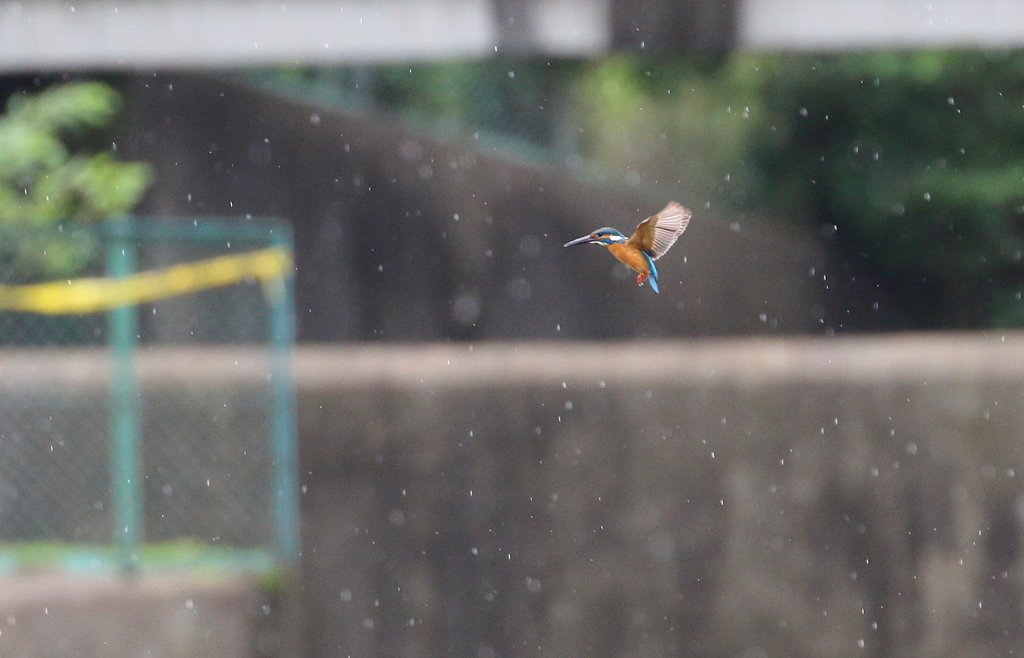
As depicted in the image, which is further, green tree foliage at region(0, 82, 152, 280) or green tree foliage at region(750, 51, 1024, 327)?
green tree foliage at region(750, 51, 1024, 327)

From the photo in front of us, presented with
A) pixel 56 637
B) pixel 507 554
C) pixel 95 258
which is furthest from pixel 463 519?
pixel 95 258

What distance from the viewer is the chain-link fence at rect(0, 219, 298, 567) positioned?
491 cm

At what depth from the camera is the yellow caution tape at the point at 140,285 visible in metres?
5.05

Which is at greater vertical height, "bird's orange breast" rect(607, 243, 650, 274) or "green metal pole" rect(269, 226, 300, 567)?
"bird's orange breast" rect(607, 243, 650, 274)

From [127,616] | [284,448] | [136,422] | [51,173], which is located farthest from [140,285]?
[51,173]

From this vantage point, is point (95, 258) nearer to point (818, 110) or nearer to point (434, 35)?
point (434, 35)

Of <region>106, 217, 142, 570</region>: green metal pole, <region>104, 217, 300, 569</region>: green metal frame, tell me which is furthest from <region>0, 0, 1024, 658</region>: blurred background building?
<region>106, 217, 142, 570</region>: green metal pole

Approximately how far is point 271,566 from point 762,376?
7.19 feet

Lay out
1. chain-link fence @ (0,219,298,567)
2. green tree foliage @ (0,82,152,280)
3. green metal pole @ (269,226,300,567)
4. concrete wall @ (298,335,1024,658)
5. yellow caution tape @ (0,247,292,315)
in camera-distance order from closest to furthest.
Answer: concrete wall @ (298,335,1024,658)
green metal pole @ (269,226,300,567)
chain-link fence @ (0,219,298,567)
yellow caution tape @ (0,247,292,315)
green tree foliage @ (0,82,152,280)

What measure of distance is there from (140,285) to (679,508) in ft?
8.55

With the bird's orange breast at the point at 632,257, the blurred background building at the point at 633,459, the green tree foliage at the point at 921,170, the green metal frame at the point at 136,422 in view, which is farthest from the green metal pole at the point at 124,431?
the green tree foliage at the point at 921,170

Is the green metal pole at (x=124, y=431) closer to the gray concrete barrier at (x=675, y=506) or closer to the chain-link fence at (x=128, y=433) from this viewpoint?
the chain-link fence at (x=128, y=433)

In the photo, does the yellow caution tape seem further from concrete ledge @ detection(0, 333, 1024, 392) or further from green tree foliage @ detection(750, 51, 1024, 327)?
green tree foliage @ detection(750, 51, 1024, 327)

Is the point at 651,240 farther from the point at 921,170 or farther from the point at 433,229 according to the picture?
the point at 921,170
